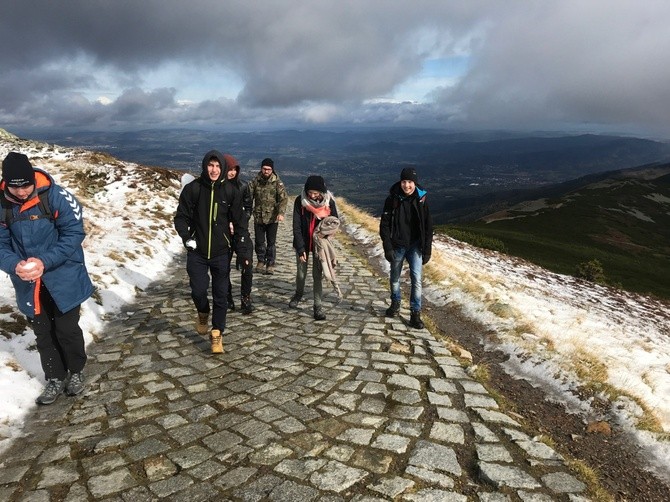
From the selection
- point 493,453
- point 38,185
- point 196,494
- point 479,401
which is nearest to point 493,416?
point 479,401

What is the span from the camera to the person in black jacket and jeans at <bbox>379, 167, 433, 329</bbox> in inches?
310

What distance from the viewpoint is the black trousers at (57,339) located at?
5.16 metres

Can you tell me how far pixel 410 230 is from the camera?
8.08 meters

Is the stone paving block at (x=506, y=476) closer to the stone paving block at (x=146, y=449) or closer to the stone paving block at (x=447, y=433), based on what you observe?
the stone paving block at (x=447, y=433)

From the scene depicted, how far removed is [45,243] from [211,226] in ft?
7.10

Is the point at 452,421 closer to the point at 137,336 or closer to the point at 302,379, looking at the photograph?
the point at 302,379

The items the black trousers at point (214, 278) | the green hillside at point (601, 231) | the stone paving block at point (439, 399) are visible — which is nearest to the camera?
the stone paving block at point (439, 399)

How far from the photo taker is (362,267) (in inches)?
538

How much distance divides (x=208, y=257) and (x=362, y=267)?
7.76m

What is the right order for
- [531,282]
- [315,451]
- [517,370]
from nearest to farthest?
[315,451], [517,370], [531,282]

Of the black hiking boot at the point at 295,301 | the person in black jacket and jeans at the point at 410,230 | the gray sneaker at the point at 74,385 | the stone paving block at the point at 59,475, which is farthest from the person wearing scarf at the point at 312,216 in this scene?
the stone paving block at the point at 59,475

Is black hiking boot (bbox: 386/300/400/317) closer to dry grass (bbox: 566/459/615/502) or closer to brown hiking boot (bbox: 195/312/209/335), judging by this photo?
brown hiking boot (bbox: 195/312/209/335)

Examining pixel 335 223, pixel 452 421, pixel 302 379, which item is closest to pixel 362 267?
pixel 335 223

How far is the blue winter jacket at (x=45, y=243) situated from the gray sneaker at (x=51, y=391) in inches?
Answer: 39.5
